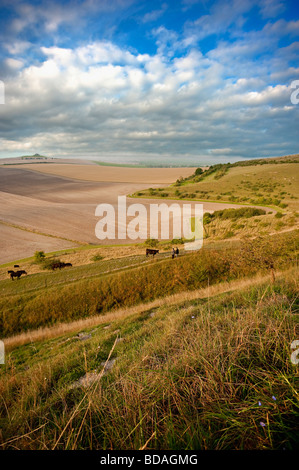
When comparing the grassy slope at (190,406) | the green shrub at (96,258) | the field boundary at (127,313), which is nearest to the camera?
the grassy slope at (190,406)

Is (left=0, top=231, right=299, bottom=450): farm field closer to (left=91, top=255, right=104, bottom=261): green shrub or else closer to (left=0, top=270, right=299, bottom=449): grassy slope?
(left=0, top=270, right=299, bottom=449): grassy slope

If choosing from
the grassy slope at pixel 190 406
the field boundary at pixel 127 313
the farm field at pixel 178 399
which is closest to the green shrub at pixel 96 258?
the field boundary at pixel 127 313

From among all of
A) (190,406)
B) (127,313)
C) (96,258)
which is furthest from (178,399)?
(96,258)

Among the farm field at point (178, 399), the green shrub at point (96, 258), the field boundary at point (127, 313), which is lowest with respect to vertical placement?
the green shrub at point (96, 258)

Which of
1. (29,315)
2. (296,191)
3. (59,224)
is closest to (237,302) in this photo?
(29,315)

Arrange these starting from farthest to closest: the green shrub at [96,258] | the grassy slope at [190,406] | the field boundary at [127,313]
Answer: the green shrub at [96,258] → the field boundary at [127,313] → the grassy slope at [190,406]

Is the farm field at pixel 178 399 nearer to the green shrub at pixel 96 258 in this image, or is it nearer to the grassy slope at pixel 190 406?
the grassy slope at pixel 190 406

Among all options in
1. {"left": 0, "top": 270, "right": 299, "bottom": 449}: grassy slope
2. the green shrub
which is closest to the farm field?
{"left": 0, "top": 270, "right": 299, "bottom": 449}: grassy slope

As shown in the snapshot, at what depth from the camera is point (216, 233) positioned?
4684 centimetres

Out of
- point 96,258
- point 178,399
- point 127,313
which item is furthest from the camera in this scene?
point 96,258

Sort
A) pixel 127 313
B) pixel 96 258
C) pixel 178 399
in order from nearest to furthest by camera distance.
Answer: pixel 178 399 → pixel 127 313 → pixel 96 258

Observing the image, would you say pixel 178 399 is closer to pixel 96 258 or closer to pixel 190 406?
pixel 190 406

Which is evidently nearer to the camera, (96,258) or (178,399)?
(178,399)
